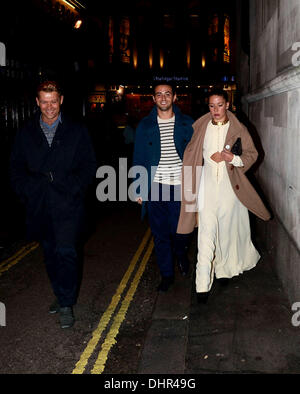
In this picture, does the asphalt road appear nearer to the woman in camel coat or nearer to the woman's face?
the woman in camel coat

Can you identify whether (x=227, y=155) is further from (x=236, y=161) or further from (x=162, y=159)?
(x=162, y=159)

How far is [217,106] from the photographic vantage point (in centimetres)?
468

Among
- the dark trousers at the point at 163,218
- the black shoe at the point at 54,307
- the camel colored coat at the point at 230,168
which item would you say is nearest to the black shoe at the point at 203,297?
the dark trousers at the point at 163,218

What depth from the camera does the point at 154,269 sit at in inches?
246

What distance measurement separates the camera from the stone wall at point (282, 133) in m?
4.49

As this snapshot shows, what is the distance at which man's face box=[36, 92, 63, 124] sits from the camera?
425cm

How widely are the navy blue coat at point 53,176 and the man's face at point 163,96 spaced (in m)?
0.98

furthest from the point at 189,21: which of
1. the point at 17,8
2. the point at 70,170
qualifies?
the point at 70,170

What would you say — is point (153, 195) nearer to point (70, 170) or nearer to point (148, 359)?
point (70, 170)

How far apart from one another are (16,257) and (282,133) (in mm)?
4184

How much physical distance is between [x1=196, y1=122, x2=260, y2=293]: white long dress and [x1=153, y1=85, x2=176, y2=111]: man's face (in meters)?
0.53

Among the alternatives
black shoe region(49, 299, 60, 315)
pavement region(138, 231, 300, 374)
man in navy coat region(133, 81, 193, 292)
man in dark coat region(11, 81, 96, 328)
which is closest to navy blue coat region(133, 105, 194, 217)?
man in navy coat region(133, 81, 193, 292)

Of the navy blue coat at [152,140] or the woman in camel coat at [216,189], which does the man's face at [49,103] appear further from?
the woman in camel coat at [216,189]

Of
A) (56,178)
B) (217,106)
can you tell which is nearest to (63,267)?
(56,178)
